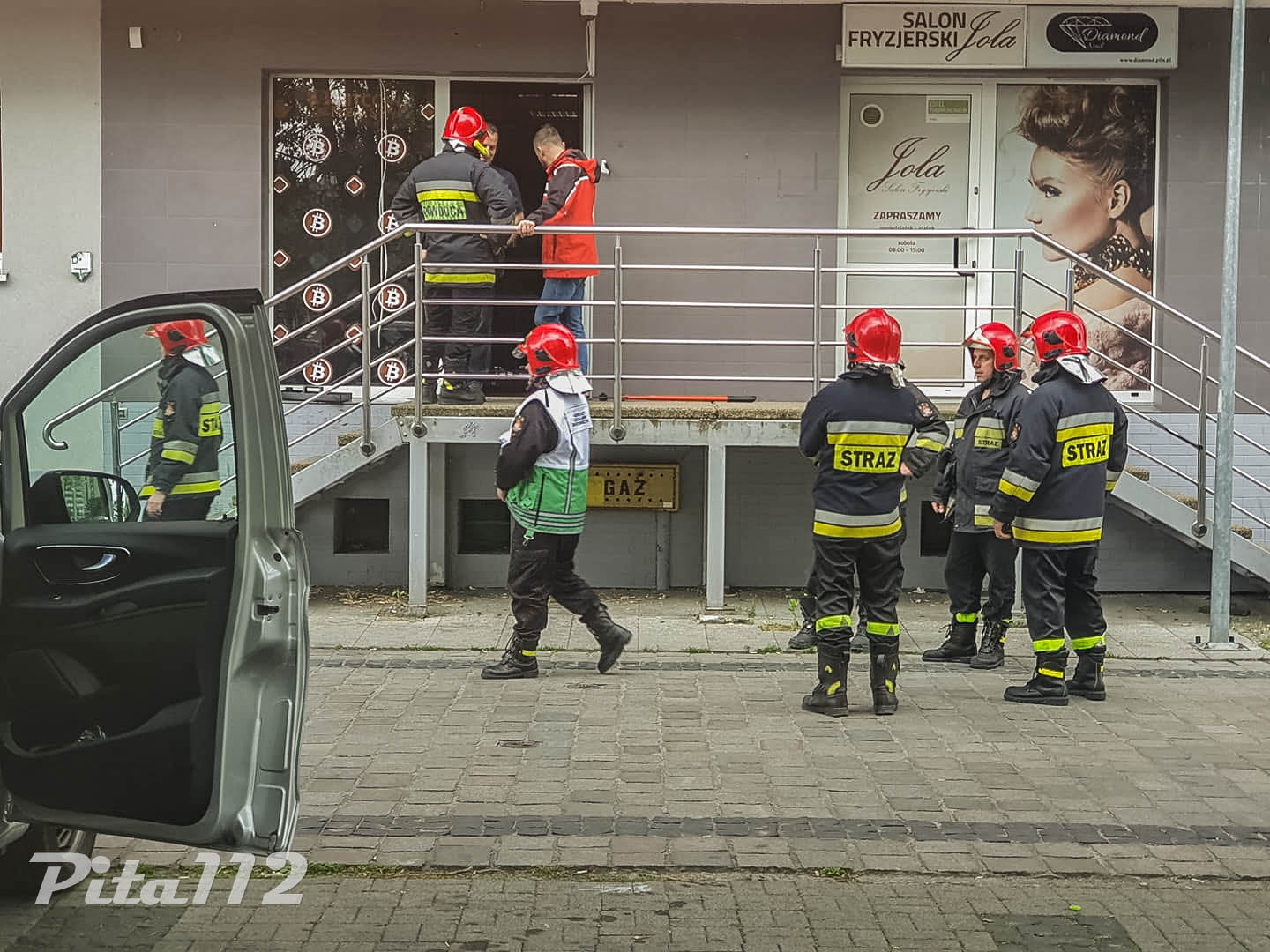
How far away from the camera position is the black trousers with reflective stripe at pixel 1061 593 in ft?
27.4

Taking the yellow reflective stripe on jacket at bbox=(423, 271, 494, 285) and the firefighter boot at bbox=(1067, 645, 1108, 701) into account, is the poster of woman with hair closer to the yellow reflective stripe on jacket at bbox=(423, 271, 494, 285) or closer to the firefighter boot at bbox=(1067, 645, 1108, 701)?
the yellow reflective stripe on jacket at bbox=(423, 271, 494, 285)

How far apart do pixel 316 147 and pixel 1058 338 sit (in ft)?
20.2

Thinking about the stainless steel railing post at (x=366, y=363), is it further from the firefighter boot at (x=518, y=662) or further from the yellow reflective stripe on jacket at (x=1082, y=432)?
the yellow reflective stripe on jacket at (x=1082, y=432)

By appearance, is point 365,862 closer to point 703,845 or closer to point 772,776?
point 703,845

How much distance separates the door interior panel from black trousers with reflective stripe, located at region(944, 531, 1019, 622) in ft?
18.6

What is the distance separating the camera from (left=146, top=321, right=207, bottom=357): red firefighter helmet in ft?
15.1

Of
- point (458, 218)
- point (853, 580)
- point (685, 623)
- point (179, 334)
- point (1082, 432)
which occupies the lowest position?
point (685, 623)

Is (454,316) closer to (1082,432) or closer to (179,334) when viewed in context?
(1082,432)

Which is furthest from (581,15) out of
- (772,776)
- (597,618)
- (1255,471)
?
(772,776)

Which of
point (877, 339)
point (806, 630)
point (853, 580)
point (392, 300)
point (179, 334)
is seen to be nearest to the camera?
point (179, 334)

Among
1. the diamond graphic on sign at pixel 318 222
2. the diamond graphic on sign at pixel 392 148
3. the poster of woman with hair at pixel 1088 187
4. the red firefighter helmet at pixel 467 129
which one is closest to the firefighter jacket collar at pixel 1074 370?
the poster of woman with hair at pixel 1088 187

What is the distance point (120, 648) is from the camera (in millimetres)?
4504

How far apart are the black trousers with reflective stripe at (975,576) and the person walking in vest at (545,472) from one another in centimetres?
227

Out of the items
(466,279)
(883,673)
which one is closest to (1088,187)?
(466,279)
